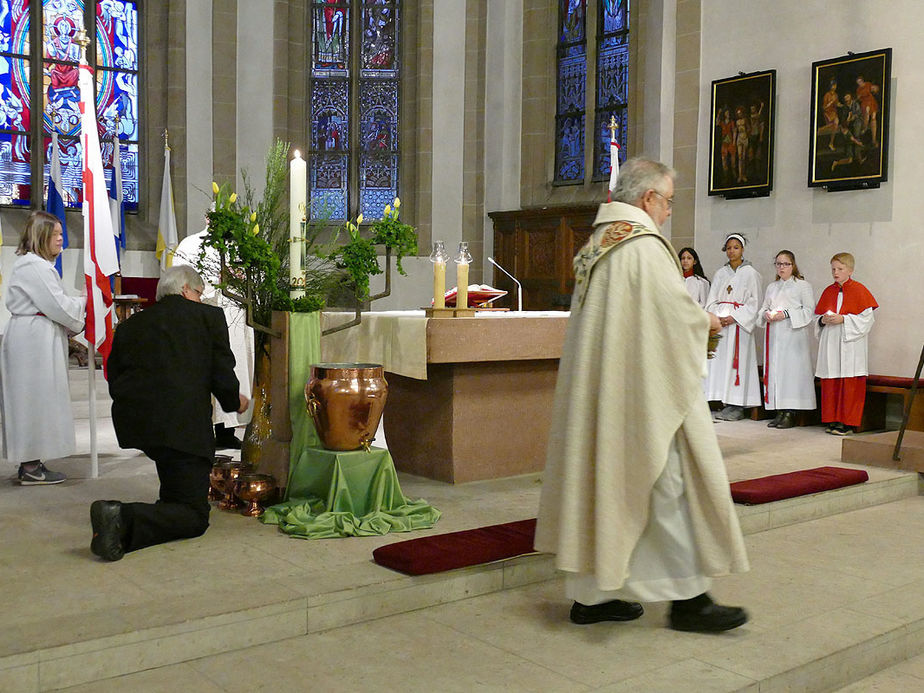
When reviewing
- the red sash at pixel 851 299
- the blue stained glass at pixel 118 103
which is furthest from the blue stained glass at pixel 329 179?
the red sash at pixel 851 299

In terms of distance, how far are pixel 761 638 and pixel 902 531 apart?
7.72 ft

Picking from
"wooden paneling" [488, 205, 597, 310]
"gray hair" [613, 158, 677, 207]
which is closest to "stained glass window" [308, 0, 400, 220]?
"wooden paneling" [488, 205, 597, 310]

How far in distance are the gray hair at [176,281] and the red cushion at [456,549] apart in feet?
4.94

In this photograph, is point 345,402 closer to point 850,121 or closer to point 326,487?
point 326,487

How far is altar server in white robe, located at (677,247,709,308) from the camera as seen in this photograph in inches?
397

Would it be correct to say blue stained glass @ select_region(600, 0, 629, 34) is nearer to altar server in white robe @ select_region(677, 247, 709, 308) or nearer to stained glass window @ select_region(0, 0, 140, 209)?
altar server in white robe @ select_region(677, 247, 709, 308)

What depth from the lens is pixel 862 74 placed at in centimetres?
937

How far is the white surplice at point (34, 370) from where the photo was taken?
18.8 feet

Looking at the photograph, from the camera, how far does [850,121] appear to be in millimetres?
9469

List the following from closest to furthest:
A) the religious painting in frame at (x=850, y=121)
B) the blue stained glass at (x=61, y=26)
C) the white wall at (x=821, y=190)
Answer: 1. the white wall at (x=821, y=190)
2. the religious painting in frame at (x=850, y=121)
3. the blue stained glass at (x=61, y=26)

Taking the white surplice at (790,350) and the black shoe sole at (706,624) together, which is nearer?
the black shoe sole at (706,624)

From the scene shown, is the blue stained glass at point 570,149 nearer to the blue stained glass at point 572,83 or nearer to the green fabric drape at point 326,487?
the blue stained glass at point 572,83

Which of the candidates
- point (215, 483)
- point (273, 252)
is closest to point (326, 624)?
point (215, 483)

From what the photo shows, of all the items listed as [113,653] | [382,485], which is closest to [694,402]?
[382,485]
